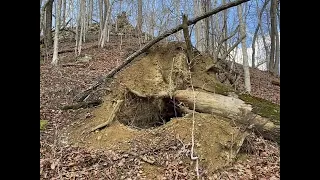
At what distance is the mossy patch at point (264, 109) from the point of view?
20.5ft

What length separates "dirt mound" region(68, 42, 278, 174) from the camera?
19.2ft

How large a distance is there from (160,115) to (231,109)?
186 centimetres

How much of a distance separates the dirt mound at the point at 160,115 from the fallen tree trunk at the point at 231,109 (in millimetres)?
138

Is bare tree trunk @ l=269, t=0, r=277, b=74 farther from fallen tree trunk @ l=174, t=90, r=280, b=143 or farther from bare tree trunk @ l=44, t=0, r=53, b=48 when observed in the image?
bare tree trunk @ l=44, t=0, r=53, b=48

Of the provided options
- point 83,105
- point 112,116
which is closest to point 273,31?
point 83,105

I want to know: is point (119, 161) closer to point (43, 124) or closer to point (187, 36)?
point (43, 124)

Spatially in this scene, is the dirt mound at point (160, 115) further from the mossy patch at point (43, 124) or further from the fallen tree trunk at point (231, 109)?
the mossy patch at point (43, 124)

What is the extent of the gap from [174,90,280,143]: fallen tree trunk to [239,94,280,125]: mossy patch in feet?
0.28

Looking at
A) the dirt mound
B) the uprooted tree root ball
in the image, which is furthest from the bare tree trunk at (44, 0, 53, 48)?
the uprooted tree root ball

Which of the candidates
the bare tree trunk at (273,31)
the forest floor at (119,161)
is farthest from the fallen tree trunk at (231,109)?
the bare tree trunk at (273,31)
